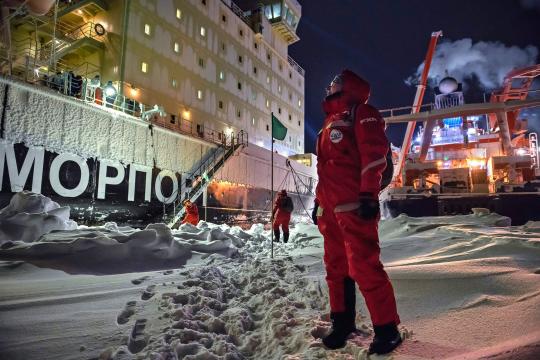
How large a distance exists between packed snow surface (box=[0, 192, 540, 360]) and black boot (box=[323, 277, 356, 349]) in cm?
6

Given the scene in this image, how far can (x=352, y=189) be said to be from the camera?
2156mm

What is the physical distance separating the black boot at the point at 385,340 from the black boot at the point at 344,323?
230mm

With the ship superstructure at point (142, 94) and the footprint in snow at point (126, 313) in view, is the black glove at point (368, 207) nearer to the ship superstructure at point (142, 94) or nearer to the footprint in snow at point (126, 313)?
the footprint in snow at point (126, 313)

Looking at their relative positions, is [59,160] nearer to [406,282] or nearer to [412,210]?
[406,282]

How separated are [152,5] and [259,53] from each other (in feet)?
33.1

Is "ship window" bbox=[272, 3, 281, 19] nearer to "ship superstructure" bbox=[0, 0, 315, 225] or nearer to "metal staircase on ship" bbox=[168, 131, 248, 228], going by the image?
"ship superstructure" bbox=[0, 0, 315, 225]

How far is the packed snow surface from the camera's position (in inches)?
74.5

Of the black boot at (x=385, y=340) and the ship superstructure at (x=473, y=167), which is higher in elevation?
the ship superstructure at (x=473, y=167)

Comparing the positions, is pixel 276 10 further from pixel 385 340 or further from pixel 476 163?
pixel 385 340

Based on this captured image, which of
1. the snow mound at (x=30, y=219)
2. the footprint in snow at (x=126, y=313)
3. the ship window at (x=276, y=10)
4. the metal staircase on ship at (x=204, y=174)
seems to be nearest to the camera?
the footprint in snow at (x=126, y=313)

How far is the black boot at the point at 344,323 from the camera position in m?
1.99

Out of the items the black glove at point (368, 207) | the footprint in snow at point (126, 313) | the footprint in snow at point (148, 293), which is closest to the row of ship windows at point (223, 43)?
the footprint in snow at point (148, 293)

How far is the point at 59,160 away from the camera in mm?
9523

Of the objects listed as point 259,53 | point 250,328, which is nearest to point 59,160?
point 250,328
